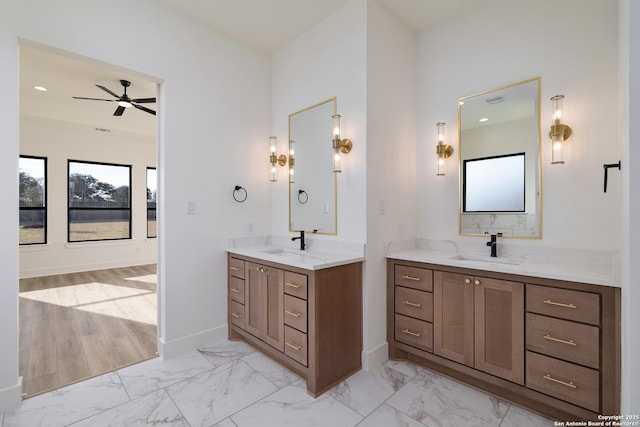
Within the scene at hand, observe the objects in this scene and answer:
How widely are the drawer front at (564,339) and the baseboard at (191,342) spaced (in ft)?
8.18

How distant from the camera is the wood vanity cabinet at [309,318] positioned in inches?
81.8

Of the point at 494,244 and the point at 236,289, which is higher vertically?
the point at 494,244

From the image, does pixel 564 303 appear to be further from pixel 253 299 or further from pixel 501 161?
pixel 253 299

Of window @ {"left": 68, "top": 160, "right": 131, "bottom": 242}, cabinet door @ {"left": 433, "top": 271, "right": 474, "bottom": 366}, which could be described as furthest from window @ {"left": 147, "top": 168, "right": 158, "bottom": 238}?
cabinet door @ {"left": 433, "top": 271, "right": 474, "bottom": 366}

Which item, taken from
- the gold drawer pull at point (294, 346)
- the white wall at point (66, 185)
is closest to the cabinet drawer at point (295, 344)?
the gold drawer pull at point (294, 346)

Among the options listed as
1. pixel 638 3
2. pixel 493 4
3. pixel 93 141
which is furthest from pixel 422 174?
pixel 93 141

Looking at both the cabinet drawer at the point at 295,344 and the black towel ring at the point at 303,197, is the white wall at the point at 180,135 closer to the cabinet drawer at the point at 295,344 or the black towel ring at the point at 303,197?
the black towel ring at the point at 303,197

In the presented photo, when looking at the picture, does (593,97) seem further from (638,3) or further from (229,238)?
(229,238)

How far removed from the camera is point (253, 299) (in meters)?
2.63

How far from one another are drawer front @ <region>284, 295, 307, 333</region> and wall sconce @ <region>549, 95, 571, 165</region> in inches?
80.8

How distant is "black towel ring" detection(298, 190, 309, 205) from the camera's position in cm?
296

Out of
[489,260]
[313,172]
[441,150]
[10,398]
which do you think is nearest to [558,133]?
[441,150]

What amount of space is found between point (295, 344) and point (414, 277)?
105 cm

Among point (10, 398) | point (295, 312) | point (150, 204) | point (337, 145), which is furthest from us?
point (150, 204)
